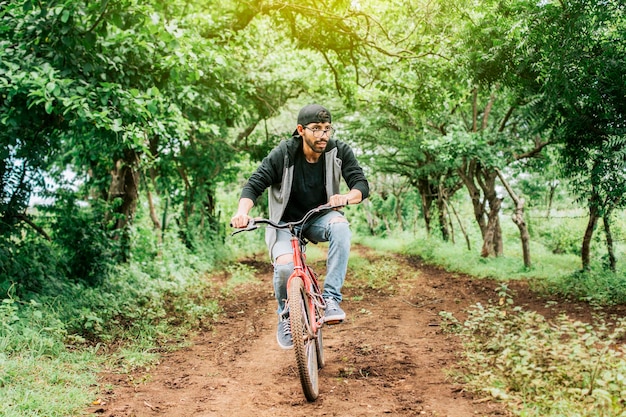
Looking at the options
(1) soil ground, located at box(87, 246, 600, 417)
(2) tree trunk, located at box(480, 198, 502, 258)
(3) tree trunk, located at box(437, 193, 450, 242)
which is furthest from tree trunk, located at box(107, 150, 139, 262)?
(3) tree trunk, located at box(437, 193, 450, 242)

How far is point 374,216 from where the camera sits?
118ft

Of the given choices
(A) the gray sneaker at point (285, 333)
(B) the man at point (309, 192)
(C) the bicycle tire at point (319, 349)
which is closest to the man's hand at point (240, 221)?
(B) the man at point (309, 192)

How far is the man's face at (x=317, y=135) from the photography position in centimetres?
442

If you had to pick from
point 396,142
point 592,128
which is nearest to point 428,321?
point 592,128

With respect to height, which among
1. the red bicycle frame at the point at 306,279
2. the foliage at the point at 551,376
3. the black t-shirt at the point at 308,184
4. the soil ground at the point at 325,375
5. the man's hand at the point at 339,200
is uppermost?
the black t-shirt at the point at 308,184

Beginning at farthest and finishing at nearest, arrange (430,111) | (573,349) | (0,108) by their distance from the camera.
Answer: (430,111) < (0,108) < (573,349)

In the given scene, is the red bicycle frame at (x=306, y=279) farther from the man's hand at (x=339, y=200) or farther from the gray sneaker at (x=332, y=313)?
the man's hand at (x=339, y=200)

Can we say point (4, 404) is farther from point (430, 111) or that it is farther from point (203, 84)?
point (430, 111)

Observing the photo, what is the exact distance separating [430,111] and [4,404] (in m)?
8.68

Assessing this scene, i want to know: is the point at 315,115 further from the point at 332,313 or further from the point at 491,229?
the point at 491,229

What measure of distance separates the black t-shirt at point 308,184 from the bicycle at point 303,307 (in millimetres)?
239

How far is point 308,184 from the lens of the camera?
15.2 ft

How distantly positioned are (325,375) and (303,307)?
3.44ft

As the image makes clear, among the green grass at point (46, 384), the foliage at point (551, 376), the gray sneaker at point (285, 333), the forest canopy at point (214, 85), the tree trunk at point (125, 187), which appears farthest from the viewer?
the tree trunk at point (125, 187)
